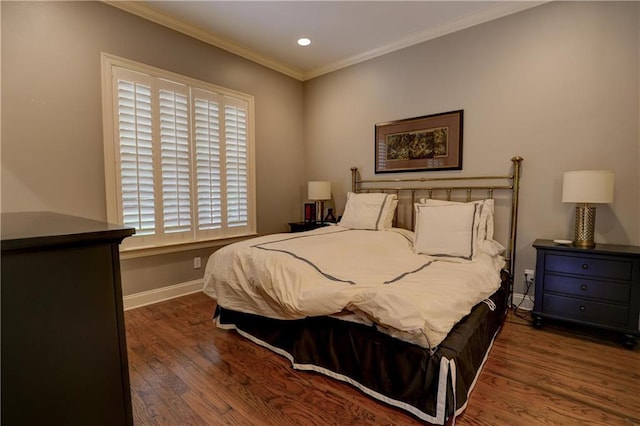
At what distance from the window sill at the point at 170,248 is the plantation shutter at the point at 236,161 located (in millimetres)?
245

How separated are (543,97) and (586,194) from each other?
100cm

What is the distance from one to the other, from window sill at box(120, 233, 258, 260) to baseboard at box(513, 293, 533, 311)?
3.06 metres

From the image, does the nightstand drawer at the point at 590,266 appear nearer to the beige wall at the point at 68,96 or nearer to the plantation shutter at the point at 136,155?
the beige wall at the point at 68,96

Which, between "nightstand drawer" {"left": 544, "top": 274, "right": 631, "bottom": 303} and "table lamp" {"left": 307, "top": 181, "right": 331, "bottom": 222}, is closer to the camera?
"nightstand drawer" {"left": 544, "top": 274, "right": 631, "bottom": 303}

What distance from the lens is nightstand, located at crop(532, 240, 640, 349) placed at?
2180mm

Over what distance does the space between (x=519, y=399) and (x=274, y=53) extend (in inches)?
161

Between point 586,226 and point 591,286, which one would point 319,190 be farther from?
point 591,286

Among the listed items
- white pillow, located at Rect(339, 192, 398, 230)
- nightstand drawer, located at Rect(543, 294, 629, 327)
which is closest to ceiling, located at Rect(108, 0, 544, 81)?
white pillow, located at Rect(339, 192, 398, 230)

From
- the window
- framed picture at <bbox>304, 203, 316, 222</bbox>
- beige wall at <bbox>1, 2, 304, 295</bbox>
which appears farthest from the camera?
framed picture at <bbox>304, 203, 316, 222</bbox>

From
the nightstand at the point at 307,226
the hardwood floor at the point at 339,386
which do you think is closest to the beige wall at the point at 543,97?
the hardwood floor at the point at 339,386

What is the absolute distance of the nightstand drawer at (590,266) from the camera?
219cm

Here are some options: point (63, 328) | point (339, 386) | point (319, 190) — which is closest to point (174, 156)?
point (319, 190)

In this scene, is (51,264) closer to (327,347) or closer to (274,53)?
(327,347)

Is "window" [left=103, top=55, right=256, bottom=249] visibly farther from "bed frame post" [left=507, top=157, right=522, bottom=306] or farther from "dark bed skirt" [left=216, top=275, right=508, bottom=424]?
"bed frame post" [left=507, top=157, right=522, bottom=306]
